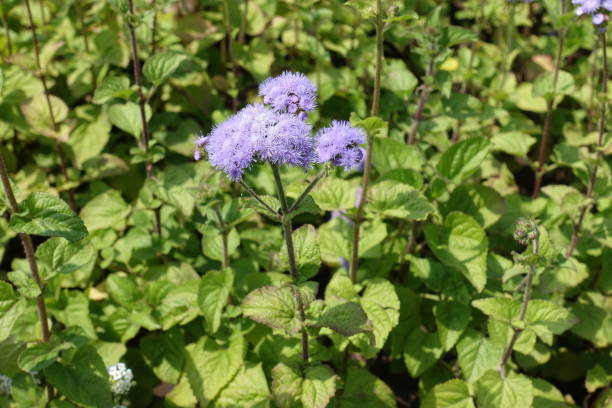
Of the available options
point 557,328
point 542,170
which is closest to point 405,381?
point 557,328

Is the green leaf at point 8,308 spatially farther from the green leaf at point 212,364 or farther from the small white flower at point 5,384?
the green leaf at point 212,364

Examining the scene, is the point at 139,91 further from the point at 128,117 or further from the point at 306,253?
the point at 306,253

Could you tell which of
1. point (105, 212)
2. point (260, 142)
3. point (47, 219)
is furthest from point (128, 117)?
point (260, 142)

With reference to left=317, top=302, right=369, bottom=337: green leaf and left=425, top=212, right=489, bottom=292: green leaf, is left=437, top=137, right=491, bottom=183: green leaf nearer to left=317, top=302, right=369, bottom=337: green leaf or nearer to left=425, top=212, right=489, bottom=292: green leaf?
left=425, top=212, right=489, bottom=292: green leaf

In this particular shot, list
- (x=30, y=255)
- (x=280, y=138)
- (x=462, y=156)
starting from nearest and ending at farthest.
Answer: (x=280, y=138)
(x=30, y=255)
(x=462, y=156)

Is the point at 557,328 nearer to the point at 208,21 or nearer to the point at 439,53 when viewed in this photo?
A: the point at 439,53

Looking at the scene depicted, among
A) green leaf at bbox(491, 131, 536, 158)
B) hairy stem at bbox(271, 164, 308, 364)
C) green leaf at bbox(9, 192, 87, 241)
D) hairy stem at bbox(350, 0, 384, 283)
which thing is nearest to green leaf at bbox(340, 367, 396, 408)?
hairy stem at bbox(350, 0, 384, 283)

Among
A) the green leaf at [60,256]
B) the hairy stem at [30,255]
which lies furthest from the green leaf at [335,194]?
the hairy stem at [30,255]
